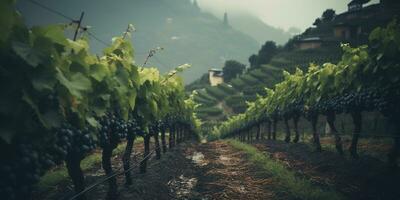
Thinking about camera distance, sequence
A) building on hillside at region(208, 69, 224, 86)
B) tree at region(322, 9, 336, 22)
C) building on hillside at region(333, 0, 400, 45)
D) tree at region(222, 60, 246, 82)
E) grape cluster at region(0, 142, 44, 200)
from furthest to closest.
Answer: building on hillside at region(208, 69, 224, 86)
tree at region(222, 60, 246, 82)
tree at region(322, 9, 336, 22)
building on hillside at region(333, 0, 400, 45)
grape cluster at region(0, 142, 44, 200)

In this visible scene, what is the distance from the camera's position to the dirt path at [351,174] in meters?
8.38

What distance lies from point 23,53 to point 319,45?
91656mm

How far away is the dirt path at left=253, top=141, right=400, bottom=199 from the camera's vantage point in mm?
8383

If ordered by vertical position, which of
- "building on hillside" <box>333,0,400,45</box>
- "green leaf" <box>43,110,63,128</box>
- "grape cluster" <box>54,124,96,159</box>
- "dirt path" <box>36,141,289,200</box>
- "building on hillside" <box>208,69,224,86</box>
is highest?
"building on hillside" <box>333,0,400,45</box>

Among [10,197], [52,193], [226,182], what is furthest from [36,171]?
[226,182]

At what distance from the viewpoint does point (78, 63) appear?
18.0 feet

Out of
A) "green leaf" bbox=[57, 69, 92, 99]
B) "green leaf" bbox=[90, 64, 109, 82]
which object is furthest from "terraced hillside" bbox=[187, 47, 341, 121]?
Result: "green leaf" bbox=[57, 69, 92, 99]

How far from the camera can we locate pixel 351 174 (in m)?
10.2

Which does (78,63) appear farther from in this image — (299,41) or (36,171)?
(299,41)

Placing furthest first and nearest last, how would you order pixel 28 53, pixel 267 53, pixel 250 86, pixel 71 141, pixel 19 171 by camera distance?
1. pixel 267 53
2. pixel 250 86
3. pixel 71 141
4. pixel 19 171
5. pixel 28 53

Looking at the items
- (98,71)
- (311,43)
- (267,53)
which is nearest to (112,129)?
(98,71)

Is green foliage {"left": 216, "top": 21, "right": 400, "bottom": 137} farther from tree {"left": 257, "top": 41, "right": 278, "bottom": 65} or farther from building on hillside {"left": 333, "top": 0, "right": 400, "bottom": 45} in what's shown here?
tree {"left": 257, "top": 41, "right": 278, "bottom": 65}

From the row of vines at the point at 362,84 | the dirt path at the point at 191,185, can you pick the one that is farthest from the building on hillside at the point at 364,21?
the dirt path at the point at 191,185

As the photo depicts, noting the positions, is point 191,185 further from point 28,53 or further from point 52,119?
point 28,53
